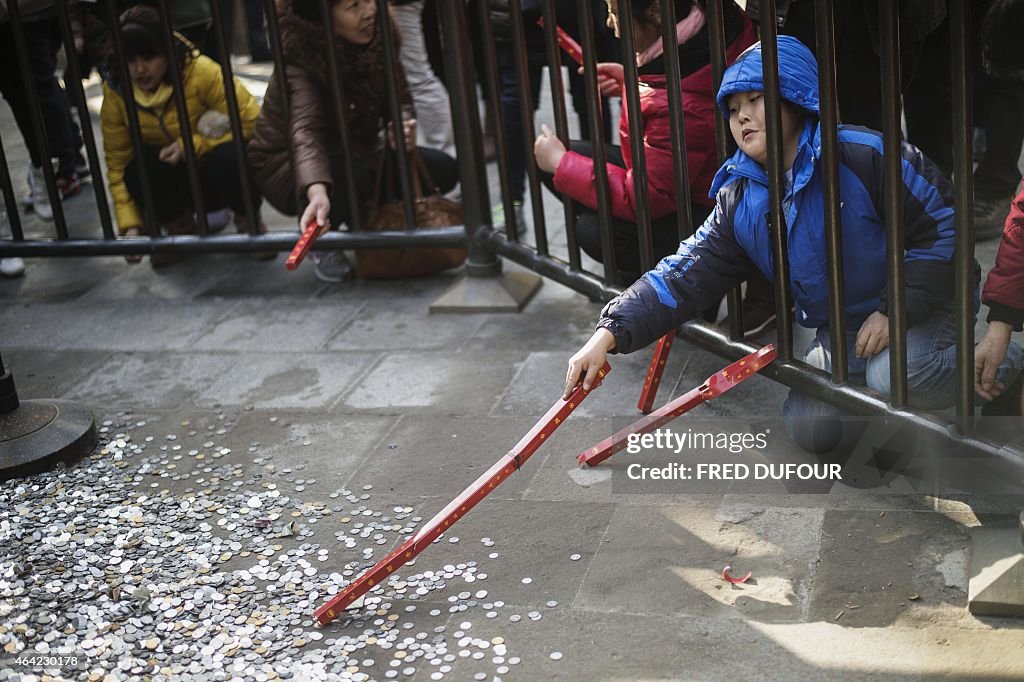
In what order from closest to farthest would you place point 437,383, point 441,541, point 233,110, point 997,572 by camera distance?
1. point 997,572
2. point 441,541
3. point 437,383
4. point 233,110

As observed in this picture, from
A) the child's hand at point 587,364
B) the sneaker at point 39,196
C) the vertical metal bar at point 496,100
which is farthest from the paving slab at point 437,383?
the sneaker at point 39,196

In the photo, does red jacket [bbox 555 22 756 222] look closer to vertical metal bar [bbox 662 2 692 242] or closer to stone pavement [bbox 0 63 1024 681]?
vertical metal bar [bbox 662 2 692 242]

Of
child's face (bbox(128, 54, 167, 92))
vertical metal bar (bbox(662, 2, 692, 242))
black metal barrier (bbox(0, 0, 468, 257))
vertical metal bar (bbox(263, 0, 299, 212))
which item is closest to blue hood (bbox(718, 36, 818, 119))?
vertical metal bar (bbox(662, 2, 692, 242))

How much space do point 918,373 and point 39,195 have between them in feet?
16.0

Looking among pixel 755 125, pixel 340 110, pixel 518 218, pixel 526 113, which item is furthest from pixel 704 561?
pixel 518 218

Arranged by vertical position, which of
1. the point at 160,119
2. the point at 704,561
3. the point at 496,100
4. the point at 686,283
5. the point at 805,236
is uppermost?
the point at 496,100

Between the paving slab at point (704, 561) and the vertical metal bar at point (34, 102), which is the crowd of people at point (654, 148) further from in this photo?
the paving slab at point (704, 561)

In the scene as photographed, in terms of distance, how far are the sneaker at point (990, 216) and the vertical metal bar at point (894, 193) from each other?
6.10ft

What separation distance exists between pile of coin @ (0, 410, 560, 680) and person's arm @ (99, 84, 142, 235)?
195cm

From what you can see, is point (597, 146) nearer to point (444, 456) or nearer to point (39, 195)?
point (444, 456)

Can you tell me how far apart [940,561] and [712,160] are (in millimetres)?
1451

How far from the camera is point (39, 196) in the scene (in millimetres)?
6418

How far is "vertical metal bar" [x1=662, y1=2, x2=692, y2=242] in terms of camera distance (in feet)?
10.7

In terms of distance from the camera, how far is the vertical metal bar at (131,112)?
4781 millimetres
